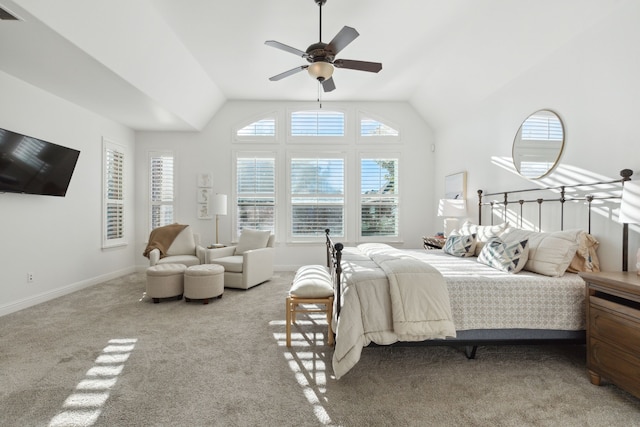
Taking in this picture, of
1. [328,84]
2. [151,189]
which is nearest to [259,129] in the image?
[151,189]

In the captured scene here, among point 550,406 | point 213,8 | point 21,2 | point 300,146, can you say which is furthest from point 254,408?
point 300,146

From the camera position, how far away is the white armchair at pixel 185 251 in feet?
15.9

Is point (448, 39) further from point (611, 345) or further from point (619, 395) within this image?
point (619, 395)

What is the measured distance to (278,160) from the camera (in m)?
6.14

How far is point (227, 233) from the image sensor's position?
614 cm

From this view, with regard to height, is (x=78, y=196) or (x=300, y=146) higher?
(x=300, y=146)

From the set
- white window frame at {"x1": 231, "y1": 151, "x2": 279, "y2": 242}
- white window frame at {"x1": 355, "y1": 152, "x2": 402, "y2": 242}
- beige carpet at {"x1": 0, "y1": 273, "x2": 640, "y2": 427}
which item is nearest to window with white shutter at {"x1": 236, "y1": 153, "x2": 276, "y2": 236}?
white window frame at {"x1": 231, "y1": 151, "x2": 279, "y2": 242}

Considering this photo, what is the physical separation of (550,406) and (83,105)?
6286 millimetres

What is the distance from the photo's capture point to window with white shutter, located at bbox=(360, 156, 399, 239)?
6188mm

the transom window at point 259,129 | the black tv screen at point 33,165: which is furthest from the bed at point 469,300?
the transom window at point 259,129

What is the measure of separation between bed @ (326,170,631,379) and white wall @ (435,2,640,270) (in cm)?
16

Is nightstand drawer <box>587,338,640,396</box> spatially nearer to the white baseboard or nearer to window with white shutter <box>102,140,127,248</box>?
the white baseboard

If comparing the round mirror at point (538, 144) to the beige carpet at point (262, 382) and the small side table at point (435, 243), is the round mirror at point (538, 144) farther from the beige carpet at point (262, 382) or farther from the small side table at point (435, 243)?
the beige carpet at point (262, 382)

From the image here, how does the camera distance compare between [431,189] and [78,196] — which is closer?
[78,196]
